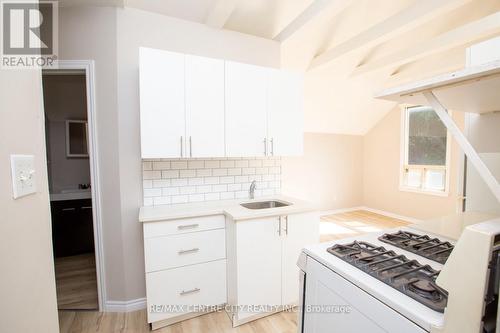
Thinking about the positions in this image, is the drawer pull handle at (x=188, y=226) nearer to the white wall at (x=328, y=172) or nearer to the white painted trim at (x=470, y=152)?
the white painted trim at (x=470, y=152)

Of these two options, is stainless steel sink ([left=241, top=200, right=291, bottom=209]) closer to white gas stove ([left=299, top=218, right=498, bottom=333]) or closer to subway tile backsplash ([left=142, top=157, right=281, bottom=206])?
subway tile backsplash ([left=142, top=157, right=281, bottom=206])

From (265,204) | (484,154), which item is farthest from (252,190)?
(484,154)

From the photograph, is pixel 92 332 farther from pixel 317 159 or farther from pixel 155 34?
pixel 317 159

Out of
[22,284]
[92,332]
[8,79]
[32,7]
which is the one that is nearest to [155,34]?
[32,7]

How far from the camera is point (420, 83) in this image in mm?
812

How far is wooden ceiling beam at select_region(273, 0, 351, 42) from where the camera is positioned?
6.63 ft

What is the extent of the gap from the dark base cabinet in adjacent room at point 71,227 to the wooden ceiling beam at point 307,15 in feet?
10.2

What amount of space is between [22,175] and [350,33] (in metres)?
3.35

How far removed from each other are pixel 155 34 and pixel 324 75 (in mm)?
2628

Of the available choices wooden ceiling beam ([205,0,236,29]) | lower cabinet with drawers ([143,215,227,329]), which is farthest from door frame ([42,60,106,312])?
wooden ceiling beam ([205,0,236,29])

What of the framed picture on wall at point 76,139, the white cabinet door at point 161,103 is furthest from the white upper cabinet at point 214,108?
the framed picture on wall at point 76,139

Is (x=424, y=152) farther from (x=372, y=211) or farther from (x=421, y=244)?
(x=421, y=244)

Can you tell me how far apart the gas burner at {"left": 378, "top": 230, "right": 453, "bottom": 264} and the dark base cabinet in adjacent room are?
3.43m

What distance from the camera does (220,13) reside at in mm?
2094
